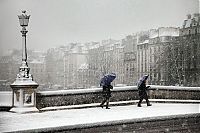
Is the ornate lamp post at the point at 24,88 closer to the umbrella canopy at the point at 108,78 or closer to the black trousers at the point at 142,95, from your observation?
the umbrella canopy at the point at 108,78

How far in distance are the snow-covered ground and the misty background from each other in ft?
4.98

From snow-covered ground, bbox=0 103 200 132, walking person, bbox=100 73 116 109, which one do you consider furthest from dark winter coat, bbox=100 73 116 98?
snow-covered ground, bbox=0 103 200 132

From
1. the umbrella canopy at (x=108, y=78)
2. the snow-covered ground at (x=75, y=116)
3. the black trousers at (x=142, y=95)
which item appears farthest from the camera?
the black trousers at (x=142, y=95)

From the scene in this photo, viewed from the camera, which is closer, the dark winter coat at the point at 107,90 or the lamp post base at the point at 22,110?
the lamp post base at the point at 22,110

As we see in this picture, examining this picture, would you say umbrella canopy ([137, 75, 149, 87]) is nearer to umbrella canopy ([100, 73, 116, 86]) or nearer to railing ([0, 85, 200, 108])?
railing ([0, 85, 200, 108])

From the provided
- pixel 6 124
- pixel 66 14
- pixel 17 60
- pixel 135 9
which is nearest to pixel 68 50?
pixel 66 14

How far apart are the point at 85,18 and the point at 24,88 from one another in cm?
267

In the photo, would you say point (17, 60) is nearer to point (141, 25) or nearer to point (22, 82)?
point (22, 82)

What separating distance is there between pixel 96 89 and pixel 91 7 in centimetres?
222

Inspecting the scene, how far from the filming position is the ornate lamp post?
9.38 metres

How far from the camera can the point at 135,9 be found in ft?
38.0

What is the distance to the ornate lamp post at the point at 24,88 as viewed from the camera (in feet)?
30.8

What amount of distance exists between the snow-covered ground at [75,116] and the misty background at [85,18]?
1519mm

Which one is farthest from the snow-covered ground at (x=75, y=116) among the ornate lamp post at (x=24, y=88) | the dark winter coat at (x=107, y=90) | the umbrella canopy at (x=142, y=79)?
the umbrella canopy at (x=142, y=79)
